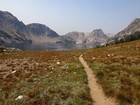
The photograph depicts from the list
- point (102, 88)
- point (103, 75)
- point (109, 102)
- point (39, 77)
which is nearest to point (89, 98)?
point (109, 102)

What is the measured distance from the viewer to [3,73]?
33.2 meters

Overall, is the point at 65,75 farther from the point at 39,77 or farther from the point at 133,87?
the point at 133,87

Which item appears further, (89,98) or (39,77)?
(39,77)

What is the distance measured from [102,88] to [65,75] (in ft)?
21.5

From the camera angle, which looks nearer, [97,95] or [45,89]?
[97,95]

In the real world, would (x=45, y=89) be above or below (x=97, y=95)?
above

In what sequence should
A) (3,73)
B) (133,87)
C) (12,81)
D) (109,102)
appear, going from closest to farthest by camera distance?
(109,102) < (133,87) < (12,81) < (3,73)

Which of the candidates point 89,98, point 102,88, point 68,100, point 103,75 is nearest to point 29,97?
point 68,100

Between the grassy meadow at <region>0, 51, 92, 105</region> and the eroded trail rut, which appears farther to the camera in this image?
the grassy meadow at <region>0, 51, 92, 105</region>

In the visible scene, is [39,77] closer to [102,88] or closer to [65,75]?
[65,75]

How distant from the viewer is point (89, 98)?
20.2 meters

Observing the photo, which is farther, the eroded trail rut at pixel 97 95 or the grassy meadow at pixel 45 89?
the grassy meadow at pixel 45 89

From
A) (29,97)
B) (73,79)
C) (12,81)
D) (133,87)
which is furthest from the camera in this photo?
(12,81)

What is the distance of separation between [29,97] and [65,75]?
24.6 ft
